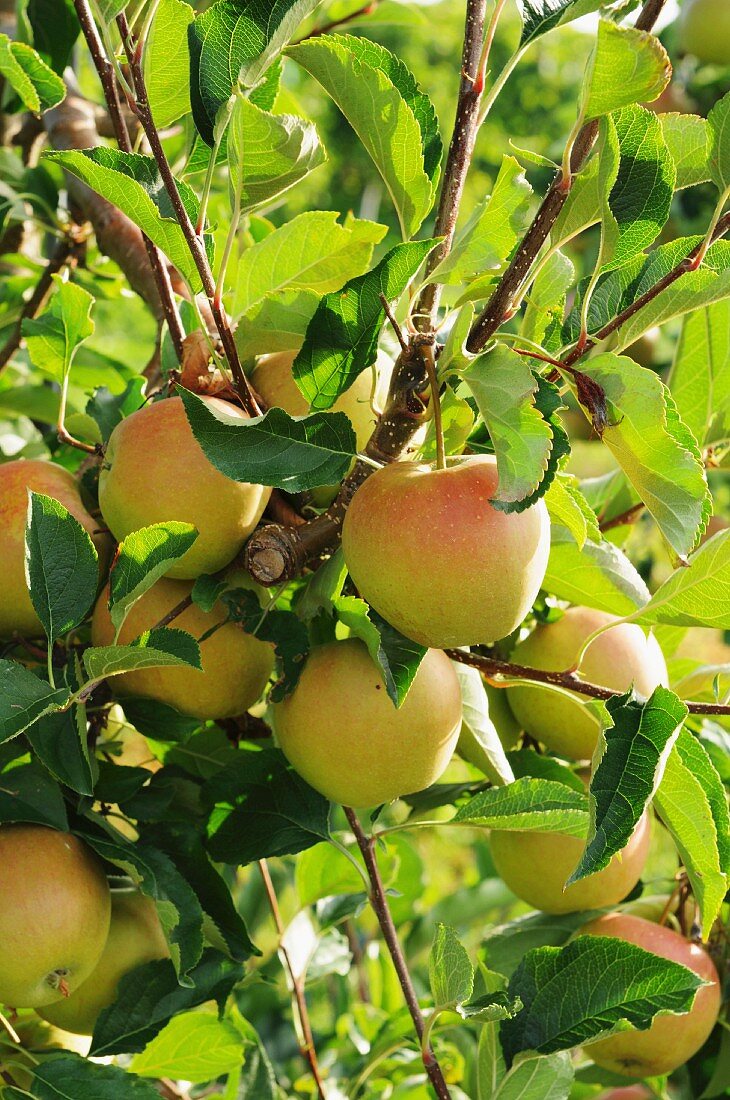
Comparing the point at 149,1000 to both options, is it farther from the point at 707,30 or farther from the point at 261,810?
the point at 707,30

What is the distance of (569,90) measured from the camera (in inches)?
283

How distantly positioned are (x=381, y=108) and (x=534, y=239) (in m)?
0.10

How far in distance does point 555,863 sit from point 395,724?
0.24 m

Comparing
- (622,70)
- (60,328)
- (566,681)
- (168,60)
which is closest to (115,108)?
(168,60)

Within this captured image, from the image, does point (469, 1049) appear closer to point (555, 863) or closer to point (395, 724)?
point (555, 863)

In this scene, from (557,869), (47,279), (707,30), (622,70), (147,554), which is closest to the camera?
(622,70)

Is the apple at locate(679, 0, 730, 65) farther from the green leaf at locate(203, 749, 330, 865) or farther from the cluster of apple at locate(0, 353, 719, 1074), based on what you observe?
the green leaf at locate(203, 749, 330, 865)

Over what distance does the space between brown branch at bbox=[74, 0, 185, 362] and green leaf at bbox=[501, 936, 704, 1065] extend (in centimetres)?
43

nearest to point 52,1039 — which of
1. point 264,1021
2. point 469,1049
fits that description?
point 469,1049

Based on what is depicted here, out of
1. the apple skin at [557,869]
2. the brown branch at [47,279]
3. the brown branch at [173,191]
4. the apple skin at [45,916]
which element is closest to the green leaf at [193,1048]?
the apple skin at [45,916]

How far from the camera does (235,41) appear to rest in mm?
516

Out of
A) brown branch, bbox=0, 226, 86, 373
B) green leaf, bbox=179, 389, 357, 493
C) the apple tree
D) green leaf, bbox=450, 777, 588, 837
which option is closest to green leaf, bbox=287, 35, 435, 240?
the apple tree

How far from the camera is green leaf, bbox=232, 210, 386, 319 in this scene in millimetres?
605

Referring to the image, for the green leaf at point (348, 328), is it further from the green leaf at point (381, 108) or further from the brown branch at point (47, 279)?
the brown branch at point (47, 279)
